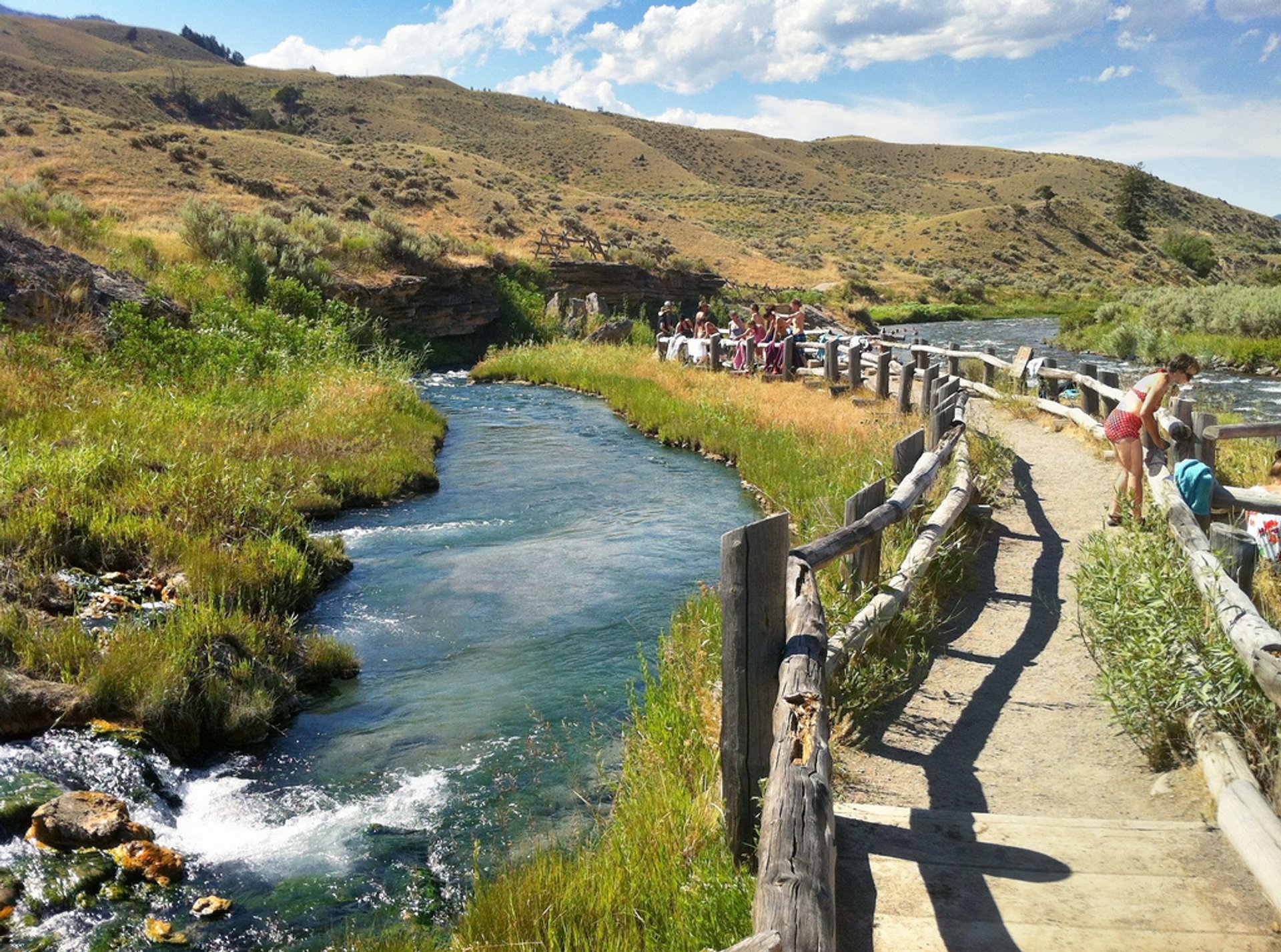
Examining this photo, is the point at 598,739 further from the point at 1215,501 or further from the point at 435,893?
the point at 1215,501

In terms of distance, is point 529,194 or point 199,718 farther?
point 529,194

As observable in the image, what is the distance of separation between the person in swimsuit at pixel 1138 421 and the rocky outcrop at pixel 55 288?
551 inches

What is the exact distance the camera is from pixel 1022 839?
13.8ft

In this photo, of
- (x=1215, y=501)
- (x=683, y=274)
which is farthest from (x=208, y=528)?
(x=683, y=274)

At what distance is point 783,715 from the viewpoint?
3971mm

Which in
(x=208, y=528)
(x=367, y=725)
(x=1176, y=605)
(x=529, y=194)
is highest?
(x=529, y=194)

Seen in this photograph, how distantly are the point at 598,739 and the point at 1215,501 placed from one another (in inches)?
200

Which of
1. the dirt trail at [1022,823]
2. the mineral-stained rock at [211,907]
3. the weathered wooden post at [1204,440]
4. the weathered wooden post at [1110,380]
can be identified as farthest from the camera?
the weathered wooden post at [1110,380]

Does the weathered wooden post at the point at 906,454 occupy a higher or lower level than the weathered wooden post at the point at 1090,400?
lower

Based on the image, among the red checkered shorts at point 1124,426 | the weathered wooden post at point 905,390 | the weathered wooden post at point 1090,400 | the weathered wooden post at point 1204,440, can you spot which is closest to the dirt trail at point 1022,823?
the red checkered shorts at point 1124,426

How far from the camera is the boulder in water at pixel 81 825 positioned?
206 inches

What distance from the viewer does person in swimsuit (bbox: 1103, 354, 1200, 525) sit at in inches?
346

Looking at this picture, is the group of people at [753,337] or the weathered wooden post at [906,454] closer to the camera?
the weathered wooden post at [906,454]

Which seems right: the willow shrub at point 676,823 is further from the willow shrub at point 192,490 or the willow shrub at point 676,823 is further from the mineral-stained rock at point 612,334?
the mineral-stained rock at point 612,334
